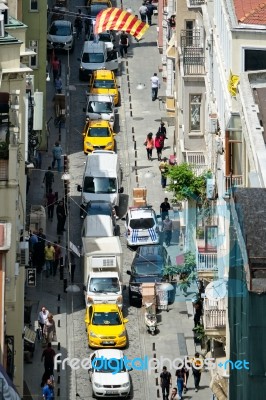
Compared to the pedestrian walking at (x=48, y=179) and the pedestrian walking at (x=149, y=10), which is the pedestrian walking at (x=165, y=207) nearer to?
the pedestrian walking at (x=48, y=179)

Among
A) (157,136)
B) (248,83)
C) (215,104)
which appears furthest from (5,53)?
(157,136)

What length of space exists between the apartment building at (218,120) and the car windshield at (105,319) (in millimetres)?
4938

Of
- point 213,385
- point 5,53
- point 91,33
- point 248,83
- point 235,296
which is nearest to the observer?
point 235,296

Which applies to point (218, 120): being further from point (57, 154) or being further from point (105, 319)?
point (57, 154)

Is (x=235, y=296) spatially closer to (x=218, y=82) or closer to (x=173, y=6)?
(x=218, y=82)

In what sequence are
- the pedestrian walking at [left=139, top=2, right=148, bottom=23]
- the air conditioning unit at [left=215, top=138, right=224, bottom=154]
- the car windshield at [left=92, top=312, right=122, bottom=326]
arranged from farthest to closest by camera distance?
the pedestrian walking at [left=139, top=2, right=148, bottom=23], the car windshield at [left=92, top=312, right=122, bottom=326], the air conditioning unit at [left=215, top=138, right=224, bottom=154]

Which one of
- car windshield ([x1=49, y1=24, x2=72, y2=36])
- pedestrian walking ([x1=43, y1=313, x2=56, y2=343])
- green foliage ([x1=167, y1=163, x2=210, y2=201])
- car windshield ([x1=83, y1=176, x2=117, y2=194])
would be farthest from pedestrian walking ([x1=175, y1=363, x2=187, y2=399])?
car windshield ([x1=49, y1=24, x2=72, y2=36])

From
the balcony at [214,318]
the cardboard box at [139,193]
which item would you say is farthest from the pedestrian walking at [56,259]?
the balcony at [214,318]

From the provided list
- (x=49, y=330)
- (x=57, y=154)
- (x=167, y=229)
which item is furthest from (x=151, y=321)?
(x=57, y=154)

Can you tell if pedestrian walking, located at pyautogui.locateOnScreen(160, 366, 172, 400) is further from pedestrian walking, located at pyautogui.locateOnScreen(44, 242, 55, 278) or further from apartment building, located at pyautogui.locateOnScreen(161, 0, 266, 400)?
pedestrian walking, located at pyautogui.locateOnScreen(44, 242, 55, 278)

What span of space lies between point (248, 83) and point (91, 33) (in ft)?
221

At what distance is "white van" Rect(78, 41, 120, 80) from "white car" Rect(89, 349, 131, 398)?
44145mm

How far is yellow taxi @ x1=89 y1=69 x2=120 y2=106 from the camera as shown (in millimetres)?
131375

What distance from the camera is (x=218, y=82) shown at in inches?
3922
